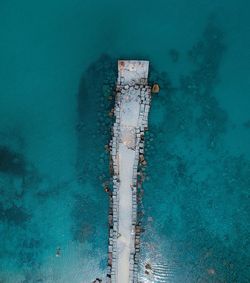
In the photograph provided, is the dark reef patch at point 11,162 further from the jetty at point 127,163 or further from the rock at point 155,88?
the rock at point 155,88

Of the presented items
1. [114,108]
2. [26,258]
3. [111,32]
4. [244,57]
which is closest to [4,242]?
[26,258]

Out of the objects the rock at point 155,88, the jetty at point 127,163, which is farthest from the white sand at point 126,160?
the rock at point 155,88

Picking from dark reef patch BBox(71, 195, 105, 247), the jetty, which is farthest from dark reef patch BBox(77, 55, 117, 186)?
dark reef patch BBox(71, 195, 105, 247)

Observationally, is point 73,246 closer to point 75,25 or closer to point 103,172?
point 103,172

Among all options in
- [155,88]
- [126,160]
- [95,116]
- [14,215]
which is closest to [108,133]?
[95,116]

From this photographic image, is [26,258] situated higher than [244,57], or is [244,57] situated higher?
[244,57]

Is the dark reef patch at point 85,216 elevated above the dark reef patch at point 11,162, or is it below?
below

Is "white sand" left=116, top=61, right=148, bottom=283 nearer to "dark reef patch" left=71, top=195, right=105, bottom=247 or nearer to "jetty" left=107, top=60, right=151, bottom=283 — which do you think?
"jetty" left=107, top=60, right=151, bottom=283
